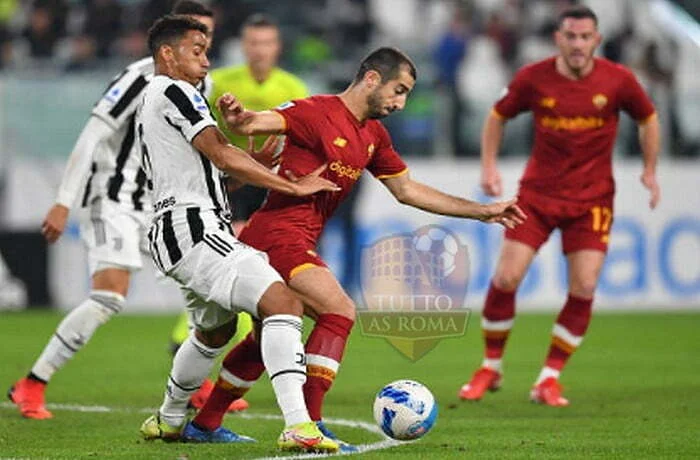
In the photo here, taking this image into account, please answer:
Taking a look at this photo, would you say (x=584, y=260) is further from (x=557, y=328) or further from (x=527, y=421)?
(x=527, y=421)

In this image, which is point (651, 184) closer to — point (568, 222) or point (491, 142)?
point (568, 222)

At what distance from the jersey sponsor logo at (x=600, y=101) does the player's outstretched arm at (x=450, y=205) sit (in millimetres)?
2522

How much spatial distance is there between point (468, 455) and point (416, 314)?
8.17 ft

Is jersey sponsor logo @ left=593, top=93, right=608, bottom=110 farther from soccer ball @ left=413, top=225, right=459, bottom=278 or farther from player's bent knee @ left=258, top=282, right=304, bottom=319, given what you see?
player's bent knee @ left=258, top=282, right=304, bottom=319

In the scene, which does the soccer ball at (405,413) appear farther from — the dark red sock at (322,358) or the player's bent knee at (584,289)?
the player's bent knee at (584,289)

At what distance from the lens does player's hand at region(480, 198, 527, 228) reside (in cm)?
786

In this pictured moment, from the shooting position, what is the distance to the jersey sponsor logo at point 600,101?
10312mm

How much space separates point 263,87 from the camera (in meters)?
11.4

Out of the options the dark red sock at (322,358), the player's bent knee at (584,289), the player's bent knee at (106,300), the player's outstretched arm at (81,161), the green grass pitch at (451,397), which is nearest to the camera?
the dark red sock at (322,358)

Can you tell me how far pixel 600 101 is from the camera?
33.8 feet

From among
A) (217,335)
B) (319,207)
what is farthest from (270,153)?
(217,335)

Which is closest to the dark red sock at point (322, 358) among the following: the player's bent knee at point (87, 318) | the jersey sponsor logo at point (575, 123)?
the player's bent knee at point (87, 318)

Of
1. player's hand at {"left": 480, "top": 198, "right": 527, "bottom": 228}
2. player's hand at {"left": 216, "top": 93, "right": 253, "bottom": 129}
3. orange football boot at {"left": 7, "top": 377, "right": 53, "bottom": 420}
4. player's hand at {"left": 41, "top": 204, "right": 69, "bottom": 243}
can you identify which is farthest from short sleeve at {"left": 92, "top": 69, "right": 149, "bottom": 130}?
player's hand at {"left": 480, "top": 198, "right": 527, "bottom": 228}

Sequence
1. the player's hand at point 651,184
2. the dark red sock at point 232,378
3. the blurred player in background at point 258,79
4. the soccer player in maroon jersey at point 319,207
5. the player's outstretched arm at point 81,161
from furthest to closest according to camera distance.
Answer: the blurred player in background at point 258,79 < the player's hand at point 651,184 < the player's outstretched arm at point 81,161 < the dark red sock at point 232,378 < the soccer player in maroon jersey at point 319,207
